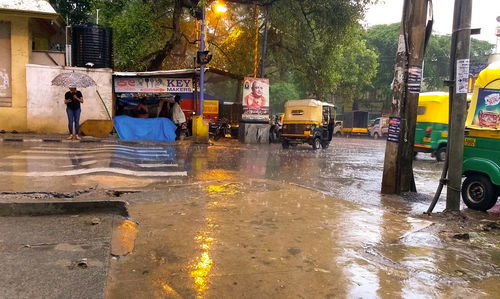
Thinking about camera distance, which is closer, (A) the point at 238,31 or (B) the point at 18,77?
(B) the point at 18,77

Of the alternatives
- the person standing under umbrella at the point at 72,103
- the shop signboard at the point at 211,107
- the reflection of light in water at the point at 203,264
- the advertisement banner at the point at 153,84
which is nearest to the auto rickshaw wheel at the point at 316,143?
the advertisement banner at the point at 153,84

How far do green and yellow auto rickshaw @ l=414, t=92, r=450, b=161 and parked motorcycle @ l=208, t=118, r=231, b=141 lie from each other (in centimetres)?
1073

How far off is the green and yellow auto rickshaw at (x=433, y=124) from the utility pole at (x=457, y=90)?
30.3ft

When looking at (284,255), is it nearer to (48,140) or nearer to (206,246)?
(206,246)

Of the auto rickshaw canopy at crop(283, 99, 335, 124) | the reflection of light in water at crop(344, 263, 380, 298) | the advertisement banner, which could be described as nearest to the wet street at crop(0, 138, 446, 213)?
the reflection of light in water at crop(344, 263, 380, 298)

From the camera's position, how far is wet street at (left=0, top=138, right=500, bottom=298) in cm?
341

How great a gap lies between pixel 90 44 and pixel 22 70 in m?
2.78

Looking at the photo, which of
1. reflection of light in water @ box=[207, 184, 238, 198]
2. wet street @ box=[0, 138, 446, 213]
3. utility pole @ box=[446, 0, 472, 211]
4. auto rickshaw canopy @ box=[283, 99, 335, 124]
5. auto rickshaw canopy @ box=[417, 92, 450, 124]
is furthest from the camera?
auto rickshaw canopy @ box=[283, 99, 335, 124]

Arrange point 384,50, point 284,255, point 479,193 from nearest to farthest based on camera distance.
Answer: point 284,255, point 479,193, point 384,50

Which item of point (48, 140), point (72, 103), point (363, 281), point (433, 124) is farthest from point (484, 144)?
point (48, 140)

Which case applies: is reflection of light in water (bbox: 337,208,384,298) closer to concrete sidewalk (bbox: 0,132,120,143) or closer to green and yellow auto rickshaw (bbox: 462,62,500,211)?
green and yellow auto rickshaw (bbox: 462,62,500,211)

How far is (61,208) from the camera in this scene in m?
5.29

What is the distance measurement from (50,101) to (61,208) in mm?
11518

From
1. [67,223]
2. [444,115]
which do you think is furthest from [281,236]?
[444,115]
